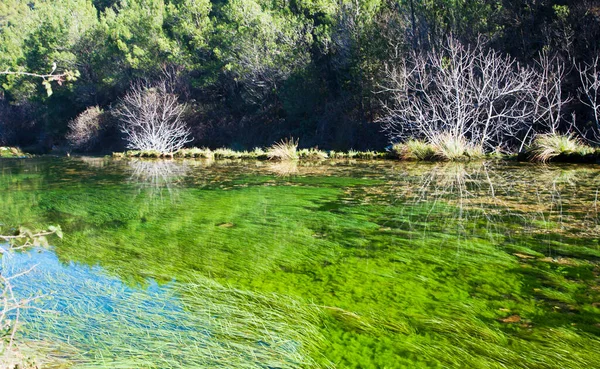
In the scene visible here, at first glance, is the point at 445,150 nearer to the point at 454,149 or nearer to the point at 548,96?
the point at 454,149

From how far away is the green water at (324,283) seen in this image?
207 cm

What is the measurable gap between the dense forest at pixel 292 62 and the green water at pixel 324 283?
8.93m

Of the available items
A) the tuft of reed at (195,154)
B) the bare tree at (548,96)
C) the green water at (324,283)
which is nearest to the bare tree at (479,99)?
the bare tree at (548,96)

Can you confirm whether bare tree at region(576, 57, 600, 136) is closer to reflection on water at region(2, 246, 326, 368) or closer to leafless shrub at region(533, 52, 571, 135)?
leafless shrub at region(533, 52, 571, 135)

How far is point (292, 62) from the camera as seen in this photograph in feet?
77.4

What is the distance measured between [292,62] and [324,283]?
21.8 m

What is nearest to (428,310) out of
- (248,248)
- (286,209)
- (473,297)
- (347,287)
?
(473,297)

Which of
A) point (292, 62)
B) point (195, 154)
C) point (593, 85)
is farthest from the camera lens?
point (292, 62)

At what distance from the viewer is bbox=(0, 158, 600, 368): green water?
2066 mm

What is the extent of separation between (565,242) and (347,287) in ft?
6.91

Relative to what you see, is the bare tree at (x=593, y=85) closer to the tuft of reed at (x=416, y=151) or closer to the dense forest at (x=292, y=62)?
the dense forest at (x=292, y=62)

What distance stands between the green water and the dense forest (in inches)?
351

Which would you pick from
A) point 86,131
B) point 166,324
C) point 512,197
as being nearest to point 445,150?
point 512,197

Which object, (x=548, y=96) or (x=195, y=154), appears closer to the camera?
(x=548, y=96)
